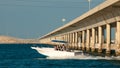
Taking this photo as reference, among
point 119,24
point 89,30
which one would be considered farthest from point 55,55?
point 89,30

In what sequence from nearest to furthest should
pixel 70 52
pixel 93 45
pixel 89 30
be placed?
pixel 70 52 < pixel 93 45 < pixel 89 30

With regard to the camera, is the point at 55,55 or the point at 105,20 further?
the point at 105,20

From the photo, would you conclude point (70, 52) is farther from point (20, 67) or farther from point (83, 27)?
point (83, 27)

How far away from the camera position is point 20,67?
1864 inches

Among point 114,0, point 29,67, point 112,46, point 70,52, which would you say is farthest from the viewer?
point 112,46

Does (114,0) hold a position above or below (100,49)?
above

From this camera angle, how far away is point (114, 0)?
5659 cm

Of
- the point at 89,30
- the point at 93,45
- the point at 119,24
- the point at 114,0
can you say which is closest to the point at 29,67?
the point at 114,0

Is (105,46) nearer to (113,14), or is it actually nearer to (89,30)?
(113,14)

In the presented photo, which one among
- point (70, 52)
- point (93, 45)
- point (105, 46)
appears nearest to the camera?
point (70, 52)

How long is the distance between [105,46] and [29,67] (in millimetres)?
35004

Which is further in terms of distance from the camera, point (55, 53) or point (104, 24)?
point (104, 24)

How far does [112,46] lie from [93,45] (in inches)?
702

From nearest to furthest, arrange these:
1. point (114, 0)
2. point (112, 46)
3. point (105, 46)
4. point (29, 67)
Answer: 1. point (29, 67)
2. point (114, 0)
3. point (112, 46)
4. point (105, 46)
